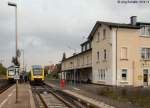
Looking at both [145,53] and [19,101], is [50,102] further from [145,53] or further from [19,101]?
[145,53]

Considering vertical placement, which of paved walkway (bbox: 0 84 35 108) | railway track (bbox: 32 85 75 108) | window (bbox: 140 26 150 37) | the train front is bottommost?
railway track (bbox: 32 85 75 108)

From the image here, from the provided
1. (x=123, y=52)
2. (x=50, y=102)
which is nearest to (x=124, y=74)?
(x=123, y=52)

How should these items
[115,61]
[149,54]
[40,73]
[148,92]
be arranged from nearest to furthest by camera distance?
[148,92], [115,61], [149,54], [40,73]

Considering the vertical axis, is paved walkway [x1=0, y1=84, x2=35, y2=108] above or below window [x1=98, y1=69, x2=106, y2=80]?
below

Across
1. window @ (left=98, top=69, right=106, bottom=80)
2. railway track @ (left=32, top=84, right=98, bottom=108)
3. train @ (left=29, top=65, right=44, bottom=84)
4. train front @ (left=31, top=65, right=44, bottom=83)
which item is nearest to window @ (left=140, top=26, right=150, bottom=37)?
window @ (left=98, top=69, right=106, bottom=80)

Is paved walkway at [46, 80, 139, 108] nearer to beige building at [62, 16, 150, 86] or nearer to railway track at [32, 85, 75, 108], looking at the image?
railway track at [32, 85, 75, 108]

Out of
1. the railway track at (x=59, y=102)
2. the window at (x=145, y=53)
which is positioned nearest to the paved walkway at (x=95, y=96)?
the railway track at (x=59, y=102)

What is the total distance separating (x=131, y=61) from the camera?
5378 centimetres

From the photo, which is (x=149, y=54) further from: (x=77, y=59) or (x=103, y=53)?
(x=77, y=59)

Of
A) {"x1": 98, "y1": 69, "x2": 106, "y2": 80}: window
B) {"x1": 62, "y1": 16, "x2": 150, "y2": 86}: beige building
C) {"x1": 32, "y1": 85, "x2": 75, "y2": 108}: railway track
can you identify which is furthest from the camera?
{"x1": 98, "y1": 69, "x2": 106, "y2": 80}: window

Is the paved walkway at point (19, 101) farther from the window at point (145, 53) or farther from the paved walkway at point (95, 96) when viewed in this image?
the window at point (145, 53)

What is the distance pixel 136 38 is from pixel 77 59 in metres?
31.6

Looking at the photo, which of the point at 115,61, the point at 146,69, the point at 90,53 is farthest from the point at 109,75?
the point at 90,53

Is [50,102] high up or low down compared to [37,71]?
down
